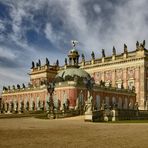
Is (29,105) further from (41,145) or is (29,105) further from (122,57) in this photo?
(41,145)

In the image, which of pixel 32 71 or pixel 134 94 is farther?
pixel 32 71

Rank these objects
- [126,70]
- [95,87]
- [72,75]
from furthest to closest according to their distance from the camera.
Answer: [126,70], [72,75], [95,87]

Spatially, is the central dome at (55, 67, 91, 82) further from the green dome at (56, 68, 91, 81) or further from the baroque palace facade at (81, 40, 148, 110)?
the baroque palace facade at (81, 40, 148, 110)

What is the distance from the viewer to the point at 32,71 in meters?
99.1

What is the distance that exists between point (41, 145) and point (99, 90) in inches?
2182

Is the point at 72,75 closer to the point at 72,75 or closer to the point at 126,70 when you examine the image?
the point at 72,75

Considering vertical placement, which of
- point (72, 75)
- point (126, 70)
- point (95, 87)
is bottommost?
point (95, 87)

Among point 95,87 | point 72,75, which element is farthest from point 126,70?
point 72,75

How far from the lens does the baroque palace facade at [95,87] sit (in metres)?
63.9

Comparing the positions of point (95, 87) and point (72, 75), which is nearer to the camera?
point (95, 87)

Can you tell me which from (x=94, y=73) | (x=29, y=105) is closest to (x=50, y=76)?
(x=94, y=73)

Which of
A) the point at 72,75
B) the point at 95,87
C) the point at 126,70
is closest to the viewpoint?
the point at 95,87

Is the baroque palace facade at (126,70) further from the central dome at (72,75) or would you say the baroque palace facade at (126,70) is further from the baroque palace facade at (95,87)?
the central dome at (72,75)

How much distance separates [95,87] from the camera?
66.7 metres
